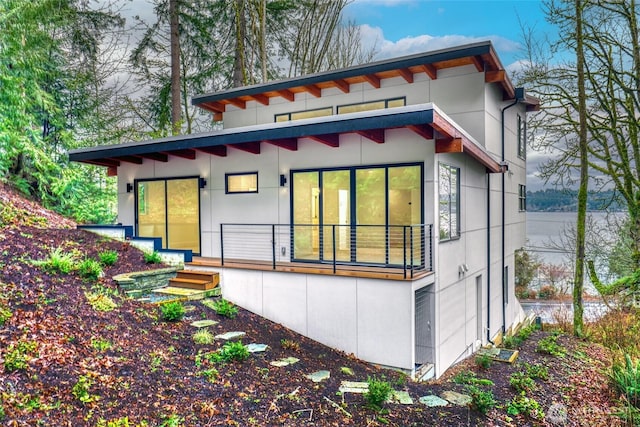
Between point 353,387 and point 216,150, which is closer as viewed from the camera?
point 353,387

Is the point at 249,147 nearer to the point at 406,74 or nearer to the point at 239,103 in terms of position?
the point at 239,103

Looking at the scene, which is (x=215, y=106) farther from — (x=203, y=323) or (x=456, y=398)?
(x=456, y=398)

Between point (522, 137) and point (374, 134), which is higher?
point (522, 137)

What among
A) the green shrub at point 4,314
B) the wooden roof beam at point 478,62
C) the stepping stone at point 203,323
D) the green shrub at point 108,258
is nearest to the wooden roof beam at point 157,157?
the green shrub at point 108,258

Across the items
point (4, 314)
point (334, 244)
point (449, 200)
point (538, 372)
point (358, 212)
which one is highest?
point (449, 200)

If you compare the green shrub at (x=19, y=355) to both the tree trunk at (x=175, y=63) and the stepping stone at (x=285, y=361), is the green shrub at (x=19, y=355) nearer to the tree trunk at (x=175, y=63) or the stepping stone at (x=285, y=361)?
the stepping stone at (x=285, y=361)

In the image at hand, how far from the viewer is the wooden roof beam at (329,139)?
26.7 feet

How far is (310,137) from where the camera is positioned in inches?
313

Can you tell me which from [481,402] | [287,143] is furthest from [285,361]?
[287,143]

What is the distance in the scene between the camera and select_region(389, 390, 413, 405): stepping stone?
5304 mm

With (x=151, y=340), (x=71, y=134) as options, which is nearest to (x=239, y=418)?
(x=151, y=340)

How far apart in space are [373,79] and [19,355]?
332 inches

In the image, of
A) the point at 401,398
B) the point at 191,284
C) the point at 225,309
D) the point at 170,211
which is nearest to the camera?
the point at 401,398

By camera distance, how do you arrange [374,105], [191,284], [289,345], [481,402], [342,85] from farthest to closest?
[342,85] < [374,105] < [191,284] < [289,345] < [481,402]
